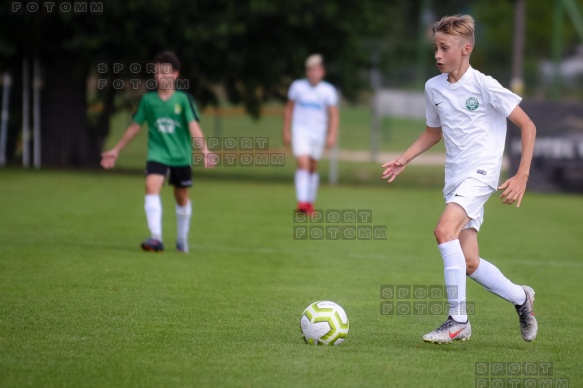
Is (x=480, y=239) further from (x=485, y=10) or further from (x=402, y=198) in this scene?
A: (x=485, y=10)

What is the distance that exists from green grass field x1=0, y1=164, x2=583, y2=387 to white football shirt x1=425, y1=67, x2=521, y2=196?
117cm

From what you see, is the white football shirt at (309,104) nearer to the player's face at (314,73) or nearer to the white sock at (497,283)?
the player's face at (314,73)

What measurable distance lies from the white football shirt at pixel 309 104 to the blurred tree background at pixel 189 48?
5980mm

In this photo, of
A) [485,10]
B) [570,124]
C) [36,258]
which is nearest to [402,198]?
[570,124]

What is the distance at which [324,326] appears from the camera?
6621mm

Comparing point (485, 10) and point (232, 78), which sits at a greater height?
point (485, 10)

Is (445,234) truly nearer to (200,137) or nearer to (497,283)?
(497,283)

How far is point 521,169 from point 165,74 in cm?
515

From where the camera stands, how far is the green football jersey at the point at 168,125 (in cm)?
1105

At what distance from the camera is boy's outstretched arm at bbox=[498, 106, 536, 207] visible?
21.5 ft

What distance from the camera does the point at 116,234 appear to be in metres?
12.9

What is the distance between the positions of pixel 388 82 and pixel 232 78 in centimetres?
1378

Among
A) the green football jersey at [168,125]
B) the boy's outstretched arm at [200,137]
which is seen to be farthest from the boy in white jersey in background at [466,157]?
the green football jersey at [168,125]

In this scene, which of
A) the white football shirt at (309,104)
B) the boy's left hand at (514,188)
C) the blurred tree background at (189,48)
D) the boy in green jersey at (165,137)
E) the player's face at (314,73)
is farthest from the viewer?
the blurred tree background at (189,48)
